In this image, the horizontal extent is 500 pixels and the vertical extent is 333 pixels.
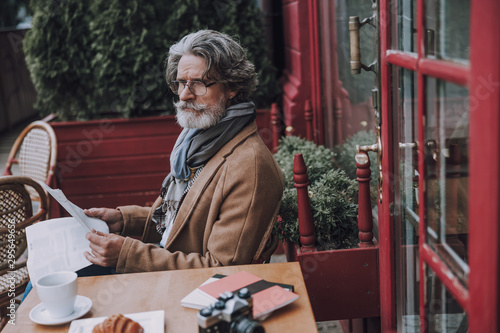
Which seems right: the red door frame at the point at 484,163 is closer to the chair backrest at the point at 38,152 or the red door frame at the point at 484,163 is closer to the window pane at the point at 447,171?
the window pane at the point at 447,171

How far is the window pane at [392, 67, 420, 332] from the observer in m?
1.57

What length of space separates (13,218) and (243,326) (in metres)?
1.93

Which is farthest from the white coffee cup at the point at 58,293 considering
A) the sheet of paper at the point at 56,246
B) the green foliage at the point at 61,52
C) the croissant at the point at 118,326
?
the green foliage at the point at 61,52

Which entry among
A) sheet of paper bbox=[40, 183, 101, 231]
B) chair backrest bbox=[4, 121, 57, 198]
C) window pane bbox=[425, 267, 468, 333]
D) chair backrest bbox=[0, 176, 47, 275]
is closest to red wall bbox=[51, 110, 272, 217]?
chair backrest bbox=[4, 121, 57, 198]

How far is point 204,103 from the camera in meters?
2.32

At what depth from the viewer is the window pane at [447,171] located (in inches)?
47.1

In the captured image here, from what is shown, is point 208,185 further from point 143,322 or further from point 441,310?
point 441,310

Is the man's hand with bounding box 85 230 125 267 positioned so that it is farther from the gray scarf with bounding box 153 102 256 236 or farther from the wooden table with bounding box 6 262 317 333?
the gray scarf with bounding box 153 102 256 236

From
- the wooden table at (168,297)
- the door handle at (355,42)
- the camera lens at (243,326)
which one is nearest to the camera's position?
the camera lens at (243,326)

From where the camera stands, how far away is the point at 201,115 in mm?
2301

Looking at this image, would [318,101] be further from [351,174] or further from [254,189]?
[254,189]

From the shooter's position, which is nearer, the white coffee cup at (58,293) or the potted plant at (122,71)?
the white coffee cup at (58,293)

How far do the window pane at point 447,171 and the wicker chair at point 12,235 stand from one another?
6.67ft

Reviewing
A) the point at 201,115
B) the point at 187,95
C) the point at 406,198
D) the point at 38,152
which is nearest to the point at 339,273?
the point at 406,198
